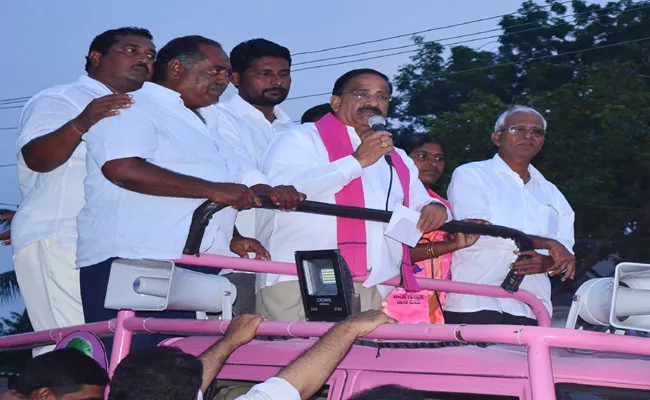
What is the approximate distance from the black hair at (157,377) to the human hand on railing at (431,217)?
1598 mm

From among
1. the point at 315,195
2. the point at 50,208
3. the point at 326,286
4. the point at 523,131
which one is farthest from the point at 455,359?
the point at 523,131

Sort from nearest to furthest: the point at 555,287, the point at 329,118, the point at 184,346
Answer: the point at 184,346
the point at 329,118
the point at 555,287

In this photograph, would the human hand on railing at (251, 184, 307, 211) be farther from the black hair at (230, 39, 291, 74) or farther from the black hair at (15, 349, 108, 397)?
the black hair at (230, 39, 291, 74)

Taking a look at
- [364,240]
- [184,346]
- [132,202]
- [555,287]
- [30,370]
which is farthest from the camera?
[555,287]

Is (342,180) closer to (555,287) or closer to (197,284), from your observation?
(197,284)

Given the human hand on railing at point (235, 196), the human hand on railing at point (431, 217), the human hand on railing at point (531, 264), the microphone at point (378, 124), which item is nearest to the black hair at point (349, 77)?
the microphone at point (378, 124)

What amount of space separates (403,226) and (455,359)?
138 centimetres

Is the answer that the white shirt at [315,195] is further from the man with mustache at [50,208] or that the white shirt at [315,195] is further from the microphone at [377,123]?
the man with mustache at [50,208]

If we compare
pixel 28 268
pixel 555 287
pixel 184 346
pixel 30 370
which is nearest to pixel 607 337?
pixel 184 346

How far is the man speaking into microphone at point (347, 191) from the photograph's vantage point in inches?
171

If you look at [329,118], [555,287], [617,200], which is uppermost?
[329,118]

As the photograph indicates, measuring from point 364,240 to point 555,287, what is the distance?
39.0 feet

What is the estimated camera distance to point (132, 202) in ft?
13.0

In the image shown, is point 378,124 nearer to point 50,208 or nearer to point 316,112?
point 50,208
